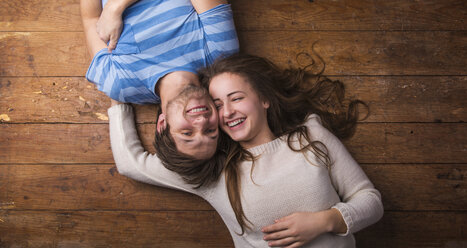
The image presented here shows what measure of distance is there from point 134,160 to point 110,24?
1.77ft

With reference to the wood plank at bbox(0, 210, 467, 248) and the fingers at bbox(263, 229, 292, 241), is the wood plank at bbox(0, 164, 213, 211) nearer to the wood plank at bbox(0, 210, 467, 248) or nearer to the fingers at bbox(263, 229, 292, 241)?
the wood plank at bbox(0, 210, 467, 248)

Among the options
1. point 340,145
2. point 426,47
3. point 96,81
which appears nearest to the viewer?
point 340,145

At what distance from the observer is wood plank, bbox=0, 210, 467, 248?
1.39 metres

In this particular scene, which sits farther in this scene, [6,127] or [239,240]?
[6,127]

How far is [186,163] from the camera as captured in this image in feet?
3.84

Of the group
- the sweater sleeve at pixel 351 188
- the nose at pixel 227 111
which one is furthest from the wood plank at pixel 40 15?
the sweater sleeve at pixel 351 188

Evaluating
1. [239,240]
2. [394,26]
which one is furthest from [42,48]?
[394,26]

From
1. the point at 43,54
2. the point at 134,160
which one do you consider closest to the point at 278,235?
the point at 134,160

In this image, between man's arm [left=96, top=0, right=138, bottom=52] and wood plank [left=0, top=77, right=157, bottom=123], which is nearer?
man's arm [left=96, top=0, right=138, bottom=52]

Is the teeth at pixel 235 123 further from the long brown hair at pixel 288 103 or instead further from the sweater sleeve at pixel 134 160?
the sweater sleeve at pixel 134 160

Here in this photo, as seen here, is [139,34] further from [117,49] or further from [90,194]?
[90,194]

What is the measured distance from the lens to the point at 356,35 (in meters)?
1.48

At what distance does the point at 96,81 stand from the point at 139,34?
10.5 inches

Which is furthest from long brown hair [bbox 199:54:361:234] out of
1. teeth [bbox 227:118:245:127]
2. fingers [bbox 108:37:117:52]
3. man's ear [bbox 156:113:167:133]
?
fingers [bbox 108:37:117:52]
